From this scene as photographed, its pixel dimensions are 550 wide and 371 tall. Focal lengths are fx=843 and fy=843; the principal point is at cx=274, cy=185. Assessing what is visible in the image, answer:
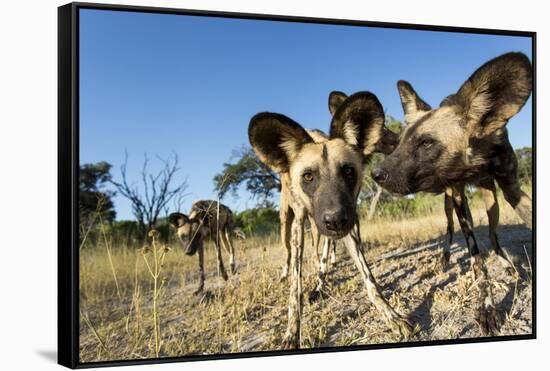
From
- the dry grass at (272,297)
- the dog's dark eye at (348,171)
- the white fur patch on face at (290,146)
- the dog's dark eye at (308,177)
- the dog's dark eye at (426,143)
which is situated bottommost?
the dry grass at (272,297)

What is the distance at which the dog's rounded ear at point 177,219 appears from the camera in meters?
6.76

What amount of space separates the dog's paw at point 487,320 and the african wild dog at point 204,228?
239 centimetres

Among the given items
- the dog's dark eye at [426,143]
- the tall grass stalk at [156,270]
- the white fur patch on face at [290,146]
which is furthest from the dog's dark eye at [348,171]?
the tall grass stalk at [156,270]

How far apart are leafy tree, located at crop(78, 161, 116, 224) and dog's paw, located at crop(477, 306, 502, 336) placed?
3.54 meters

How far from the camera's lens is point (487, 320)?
304 inches

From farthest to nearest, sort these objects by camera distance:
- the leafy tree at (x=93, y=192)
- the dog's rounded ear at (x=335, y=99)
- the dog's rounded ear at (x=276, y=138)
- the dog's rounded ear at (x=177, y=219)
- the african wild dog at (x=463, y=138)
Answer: the african wild dog at (x=463, y=138), the dog's rounded ear at (x=335, y=99), the dog's rounded ear at (x=276, y=138), the dog's rounded ear at (x=177, y=219), the leafy tree at (x=93, y=192)

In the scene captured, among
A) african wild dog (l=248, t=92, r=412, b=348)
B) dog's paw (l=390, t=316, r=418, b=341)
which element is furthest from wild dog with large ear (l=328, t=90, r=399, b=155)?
dog's paw (l=390, t=316, r=418, b=341)

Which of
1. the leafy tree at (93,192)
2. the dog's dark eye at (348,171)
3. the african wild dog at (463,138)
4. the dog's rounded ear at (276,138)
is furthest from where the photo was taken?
the african wild dog at (463,138)

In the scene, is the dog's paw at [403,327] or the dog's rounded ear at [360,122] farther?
the dog's paw at [403,327]

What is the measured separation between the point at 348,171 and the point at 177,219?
148cm

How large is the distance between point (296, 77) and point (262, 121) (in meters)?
0.55

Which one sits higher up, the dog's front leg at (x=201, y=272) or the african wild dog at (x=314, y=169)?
the african wild dog at (x=314, y=169)

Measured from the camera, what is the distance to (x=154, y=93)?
670 centimetres

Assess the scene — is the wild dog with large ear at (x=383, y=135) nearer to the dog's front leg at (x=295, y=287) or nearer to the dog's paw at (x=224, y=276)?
the dog's front leg at (x=295, y=287)
